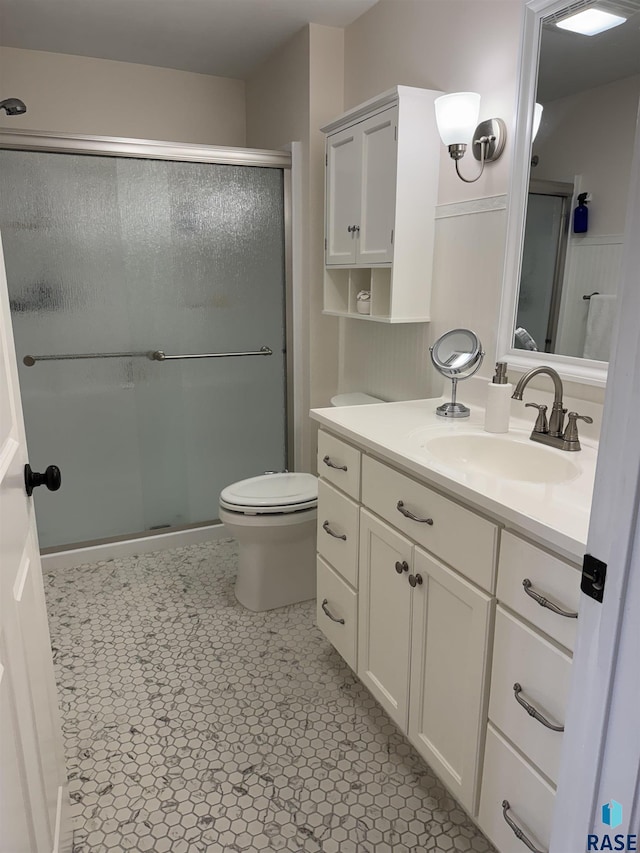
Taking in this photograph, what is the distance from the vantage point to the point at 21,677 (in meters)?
0.92

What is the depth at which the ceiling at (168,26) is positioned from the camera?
226 centimetres

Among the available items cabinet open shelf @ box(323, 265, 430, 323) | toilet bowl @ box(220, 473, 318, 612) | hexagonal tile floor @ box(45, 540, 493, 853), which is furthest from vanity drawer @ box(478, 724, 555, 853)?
cabinet open shelf @ box(323, 265, 430, 323)

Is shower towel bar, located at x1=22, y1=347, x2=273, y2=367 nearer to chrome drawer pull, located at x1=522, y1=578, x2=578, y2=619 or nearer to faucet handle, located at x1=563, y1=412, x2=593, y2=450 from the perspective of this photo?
faucet handle, located at x1=563, y1=412, x2=593, y2=450

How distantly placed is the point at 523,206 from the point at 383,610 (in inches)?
46.3

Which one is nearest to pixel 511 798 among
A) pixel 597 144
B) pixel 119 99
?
pixel 597 144

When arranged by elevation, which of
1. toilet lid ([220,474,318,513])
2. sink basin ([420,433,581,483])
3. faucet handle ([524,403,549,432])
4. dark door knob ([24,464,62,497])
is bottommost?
toilet lid ([220,474,318,513])

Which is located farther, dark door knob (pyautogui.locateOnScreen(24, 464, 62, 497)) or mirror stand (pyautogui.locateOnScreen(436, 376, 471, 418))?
mirror stand (pyautogui.locateOnScreen(436, 376, 471, 418))

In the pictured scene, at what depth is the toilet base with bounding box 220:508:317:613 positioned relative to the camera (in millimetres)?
2160

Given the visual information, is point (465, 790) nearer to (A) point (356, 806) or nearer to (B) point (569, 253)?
(A) point (356, 806)

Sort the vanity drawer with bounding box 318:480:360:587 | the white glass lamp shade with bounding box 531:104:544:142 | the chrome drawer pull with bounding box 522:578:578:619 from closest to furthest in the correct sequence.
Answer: the chrome drawer pull with bounding box 522:578:578:619
the white glass lamp shade with bounding box 531:104:544:142
the vanity drawer with bounding box 318:480:360:587

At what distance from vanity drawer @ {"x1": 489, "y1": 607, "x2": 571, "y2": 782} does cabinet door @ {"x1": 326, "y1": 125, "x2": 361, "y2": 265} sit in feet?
5.07

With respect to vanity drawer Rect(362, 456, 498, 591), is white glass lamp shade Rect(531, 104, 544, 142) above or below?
above
